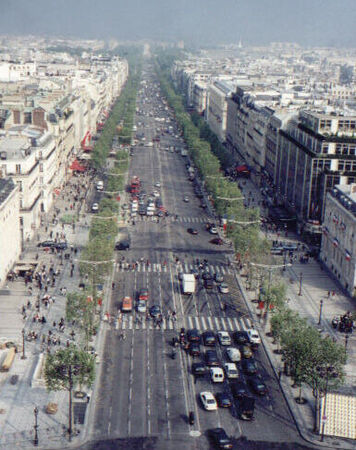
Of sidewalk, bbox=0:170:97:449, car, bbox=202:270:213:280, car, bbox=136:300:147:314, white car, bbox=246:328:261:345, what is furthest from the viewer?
car, bbox=202:270:213:280

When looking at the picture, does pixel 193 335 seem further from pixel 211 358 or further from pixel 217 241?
pixel 217 241

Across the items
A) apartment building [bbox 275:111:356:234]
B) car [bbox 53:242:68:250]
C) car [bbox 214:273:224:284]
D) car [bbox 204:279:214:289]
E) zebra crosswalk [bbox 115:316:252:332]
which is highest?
apartment building [bbox 275:111:356:234]

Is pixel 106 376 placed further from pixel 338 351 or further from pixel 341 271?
pixel 341 271

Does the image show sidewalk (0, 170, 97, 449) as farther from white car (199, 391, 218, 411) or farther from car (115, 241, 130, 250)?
white car (199, 391, 218, 411)

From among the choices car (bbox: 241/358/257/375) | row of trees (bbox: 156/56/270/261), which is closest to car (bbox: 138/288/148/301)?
row of trees (bbox: 156/56/270/261)

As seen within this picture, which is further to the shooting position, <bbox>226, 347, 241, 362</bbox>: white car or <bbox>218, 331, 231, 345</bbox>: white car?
<bbox>218, 331, 231, 345</bbox>: white car

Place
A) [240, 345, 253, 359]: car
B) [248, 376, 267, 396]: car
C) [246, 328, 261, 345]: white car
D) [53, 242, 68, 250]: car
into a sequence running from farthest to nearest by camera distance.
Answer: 1. [53, 242, 68, 250]: car
2. [246, 328, 261, 345]: white car
3. [240, 345, 253, 359]: car
4. [248, 376, 267, 396]: car

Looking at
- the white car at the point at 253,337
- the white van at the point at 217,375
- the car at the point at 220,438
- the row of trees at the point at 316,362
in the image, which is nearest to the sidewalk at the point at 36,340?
the car at the point at 220,438
